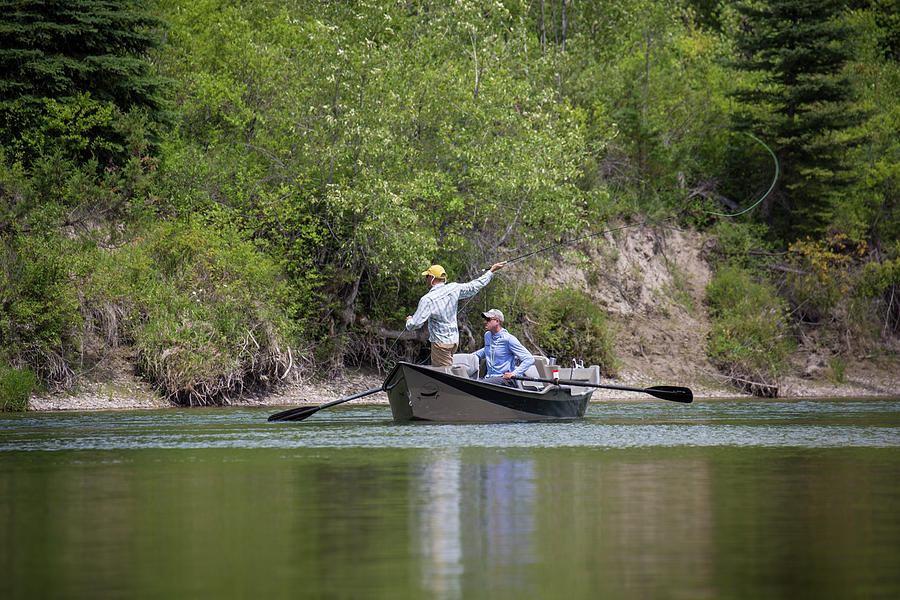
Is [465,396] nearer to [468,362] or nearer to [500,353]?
[500,353]

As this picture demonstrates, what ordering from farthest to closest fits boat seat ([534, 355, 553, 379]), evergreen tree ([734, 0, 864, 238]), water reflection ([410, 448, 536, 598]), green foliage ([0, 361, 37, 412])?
evergreen tree ([734, 0, 864, 238]) → green foliage ([0, 361, 37, 412]) → boat seat ([534, 355, 553, 379]) → water reflection ([410, 448, 536, 598])

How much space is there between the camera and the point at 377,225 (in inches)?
1046

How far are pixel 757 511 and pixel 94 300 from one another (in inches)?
742

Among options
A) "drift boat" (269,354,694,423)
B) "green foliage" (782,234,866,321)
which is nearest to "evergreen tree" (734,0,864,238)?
"green foliage" (782,234,866,321)

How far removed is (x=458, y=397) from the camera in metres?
18.1

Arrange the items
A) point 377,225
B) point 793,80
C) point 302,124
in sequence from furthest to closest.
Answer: point 793,80, point 302,124, point 377,225

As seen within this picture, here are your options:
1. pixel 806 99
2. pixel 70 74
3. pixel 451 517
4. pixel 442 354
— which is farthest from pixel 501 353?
pixel 806 99

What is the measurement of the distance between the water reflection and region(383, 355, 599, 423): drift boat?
6.39 metres

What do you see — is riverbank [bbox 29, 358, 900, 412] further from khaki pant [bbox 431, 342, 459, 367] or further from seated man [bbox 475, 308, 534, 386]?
seated man [bbox 475, 308, 534, 386]

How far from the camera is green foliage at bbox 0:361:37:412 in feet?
72.6

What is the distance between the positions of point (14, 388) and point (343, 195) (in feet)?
27.4

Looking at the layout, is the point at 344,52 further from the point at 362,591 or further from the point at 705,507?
the point at 362,591

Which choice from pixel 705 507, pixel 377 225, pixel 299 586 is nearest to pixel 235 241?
pixel 377 225

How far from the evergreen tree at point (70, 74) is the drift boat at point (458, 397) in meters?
12.5
